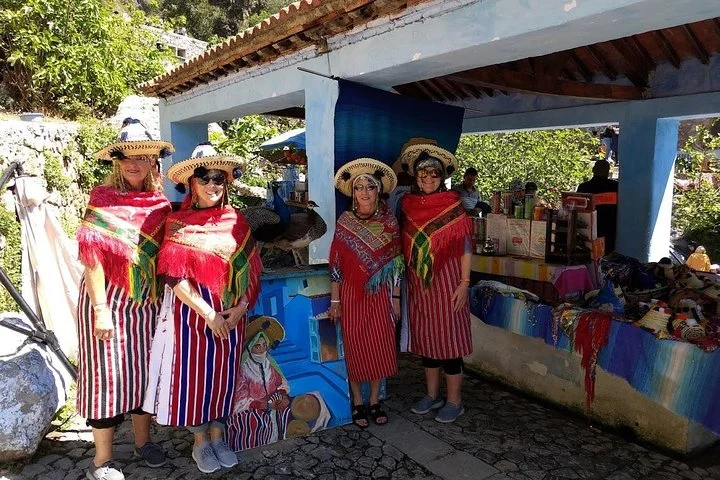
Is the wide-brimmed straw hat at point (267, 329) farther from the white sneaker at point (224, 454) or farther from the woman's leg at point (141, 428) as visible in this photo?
the woman's leg at point (141, 428)

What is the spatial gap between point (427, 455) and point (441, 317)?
89cm

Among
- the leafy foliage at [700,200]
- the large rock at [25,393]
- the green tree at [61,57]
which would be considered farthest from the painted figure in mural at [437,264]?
the green tree at [61,57]

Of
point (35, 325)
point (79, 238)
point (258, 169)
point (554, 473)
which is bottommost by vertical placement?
point (554, 473)

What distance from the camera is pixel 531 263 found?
14.4 ft

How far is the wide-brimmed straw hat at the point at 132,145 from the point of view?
2791 millimetres

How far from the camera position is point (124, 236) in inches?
109

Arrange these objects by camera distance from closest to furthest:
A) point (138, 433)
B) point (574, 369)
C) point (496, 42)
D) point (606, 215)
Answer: point (496, 42)
point (138, 433)
point (574, 369)
point (606, 215)

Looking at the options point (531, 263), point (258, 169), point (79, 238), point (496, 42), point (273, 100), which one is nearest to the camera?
point (79, 238)

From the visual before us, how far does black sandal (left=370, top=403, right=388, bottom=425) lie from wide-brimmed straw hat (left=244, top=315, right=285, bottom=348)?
88 cm

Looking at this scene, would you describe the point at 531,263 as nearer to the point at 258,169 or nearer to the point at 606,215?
the point at 606,215

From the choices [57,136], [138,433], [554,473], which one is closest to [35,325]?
[138,433]

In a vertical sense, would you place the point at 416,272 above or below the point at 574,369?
above

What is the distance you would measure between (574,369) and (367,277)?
1.72 meters

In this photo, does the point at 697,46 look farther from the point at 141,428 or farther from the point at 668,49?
the point at 141,428
